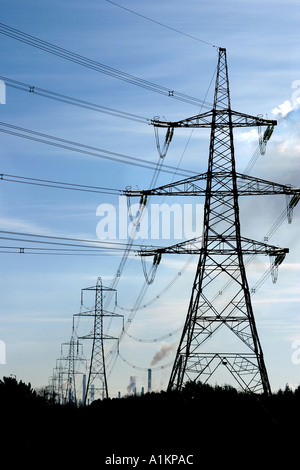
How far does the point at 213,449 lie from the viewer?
180 feet

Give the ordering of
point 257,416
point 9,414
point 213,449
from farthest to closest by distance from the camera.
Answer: point 9,414
point 257,416
point 213,449

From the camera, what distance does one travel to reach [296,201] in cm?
5381

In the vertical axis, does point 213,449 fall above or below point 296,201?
below

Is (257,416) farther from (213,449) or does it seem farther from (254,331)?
(254,331)
